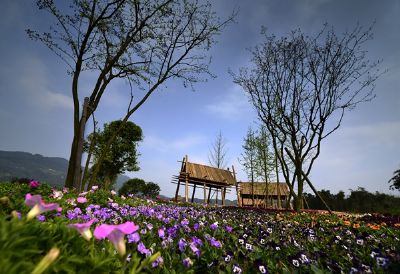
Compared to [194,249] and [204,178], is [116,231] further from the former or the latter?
[204,178]

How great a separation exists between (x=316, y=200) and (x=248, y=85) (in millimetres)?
22514

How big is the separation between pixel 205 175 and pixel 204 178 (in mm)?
594

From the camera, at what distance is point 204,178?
2730 centimetres

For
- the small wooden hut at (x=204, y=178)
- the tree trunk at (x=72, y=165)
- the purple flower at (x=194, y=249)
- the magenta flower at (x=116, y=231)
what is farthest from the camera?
the small wooden hut at (x=204, y=178)

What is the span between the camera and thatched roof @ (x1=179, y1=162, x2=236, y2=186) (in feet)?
88.0

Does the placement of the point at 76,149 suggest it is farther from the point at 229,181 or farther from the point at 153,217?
the point at 229,181

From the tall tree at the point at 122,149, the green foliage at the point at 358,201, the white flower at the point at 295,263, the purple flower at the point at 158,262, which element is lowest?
the purple flower at the point at 158,262

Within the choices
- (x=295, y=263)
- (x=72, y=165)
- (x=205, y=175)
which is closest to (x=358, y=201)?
(x=205, y=175)

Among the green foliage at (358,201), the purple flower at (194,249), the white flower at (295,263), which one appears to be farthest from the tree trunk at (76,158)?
the green foliage at (358,201)

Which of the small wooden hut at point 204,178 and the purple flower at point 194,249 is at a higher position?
the small wooden hut at point 204,178

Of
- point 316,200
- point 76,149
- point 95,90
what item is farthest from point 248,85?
point 316,200

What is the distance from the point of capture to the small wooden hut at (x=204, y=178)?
26.7 metres

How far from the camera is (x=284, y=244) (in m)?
4.23

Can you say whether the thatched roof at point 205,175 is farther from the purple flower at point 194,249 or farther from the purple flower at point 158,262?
the purple flower at point 158,262
